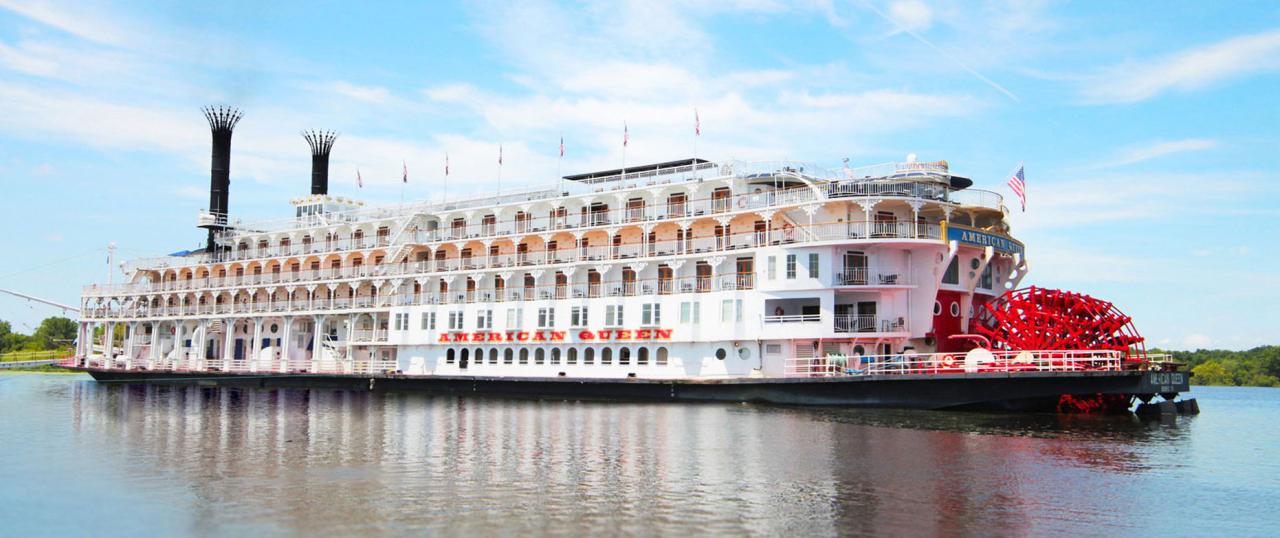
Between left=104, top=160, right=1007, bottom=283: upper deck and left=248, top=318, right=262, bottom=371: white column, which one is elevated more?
left=104, top=160, right=1007, bottom=283: upper deck

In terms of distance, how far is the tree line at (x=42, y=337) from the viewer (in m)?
111

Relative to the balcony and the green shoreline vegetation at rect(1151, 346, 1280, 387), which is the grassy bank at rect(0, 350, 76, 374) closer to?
the balcony

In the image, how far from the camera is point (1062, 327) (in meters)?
37.1

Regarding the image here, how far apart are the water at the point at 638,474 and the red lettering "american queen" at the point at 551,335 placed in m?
7.00

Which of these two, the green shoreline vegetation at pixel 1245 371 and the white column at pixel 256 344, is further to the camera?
the green shoreline vegetation at pixel 1245 371

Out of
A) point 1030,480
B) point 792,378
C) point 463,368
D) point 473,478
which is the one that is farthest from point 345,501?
point 463,368

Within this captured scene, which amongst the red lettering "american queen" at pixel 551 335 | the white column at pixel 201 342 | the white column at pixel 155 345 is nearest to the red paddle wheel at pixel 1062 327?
the red lettering "american queen" at pixel 551 335

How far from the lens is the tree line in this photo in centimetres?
11075

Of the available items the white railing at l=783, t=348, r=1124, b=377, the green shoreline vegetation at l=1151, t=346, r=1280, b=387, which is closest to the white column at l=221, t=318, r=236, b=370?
the white railing at l=783, t=348, r=1124, b=377

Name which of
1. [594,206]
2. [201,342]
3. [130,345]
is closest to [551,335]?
[594,206]

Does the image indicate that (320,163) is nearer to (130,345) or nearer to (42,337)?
(130,345)

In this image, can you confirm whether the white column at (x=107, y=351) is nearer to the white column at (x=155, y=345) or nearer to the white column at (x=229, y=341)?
the white column at (x=155, y=345)

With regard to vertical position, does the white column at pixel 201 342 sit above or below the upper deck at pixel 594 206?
below

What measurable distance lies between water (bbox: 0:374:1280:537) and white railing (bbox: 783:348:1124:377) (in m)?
1.74
